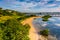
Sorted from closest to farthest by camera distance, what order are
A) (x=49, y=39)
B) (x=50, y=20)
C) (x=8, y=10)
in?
1. (x=49, y=39)
2. (x=8, y=10)
3. (x=50, y=20)

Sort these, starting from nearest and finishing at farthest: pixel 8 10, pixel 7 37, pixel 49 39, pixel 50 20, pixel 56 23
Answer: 1. pixel 7 37
2. pixel 49 39
3. pixel 8 10
4. pixel 56 23
5. pixel 50 20

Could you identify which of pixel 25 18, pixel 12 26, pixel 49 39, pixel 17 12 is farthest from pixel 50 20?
pixel 12 26

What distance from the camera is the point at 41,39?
40.9 feet

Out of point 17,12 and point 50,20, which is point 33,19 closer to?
point 50,20

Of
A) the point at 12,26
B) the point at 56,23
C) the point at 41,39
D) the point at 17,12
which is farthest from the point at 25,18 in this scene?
the point at 12,26

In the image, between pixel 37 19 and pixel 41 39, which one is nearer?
pixel 41 39

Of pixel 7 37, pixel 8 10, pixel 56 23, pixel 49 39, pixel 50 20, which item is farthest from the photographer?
pixel 50 20

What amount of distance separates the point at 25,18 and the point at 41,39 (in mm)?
7220

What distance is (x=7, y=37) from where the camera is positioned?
31.8 feet

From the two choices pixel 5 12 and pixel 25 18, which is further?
pixel 25 18

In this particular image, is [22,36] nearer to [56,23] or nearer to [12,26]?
[12,26]

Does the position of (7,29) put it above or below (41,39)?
above

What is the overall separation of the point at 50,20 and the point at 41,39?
8.02 m

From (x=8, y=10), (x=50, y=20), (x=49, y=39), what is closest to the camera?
(x=49, y=39)
